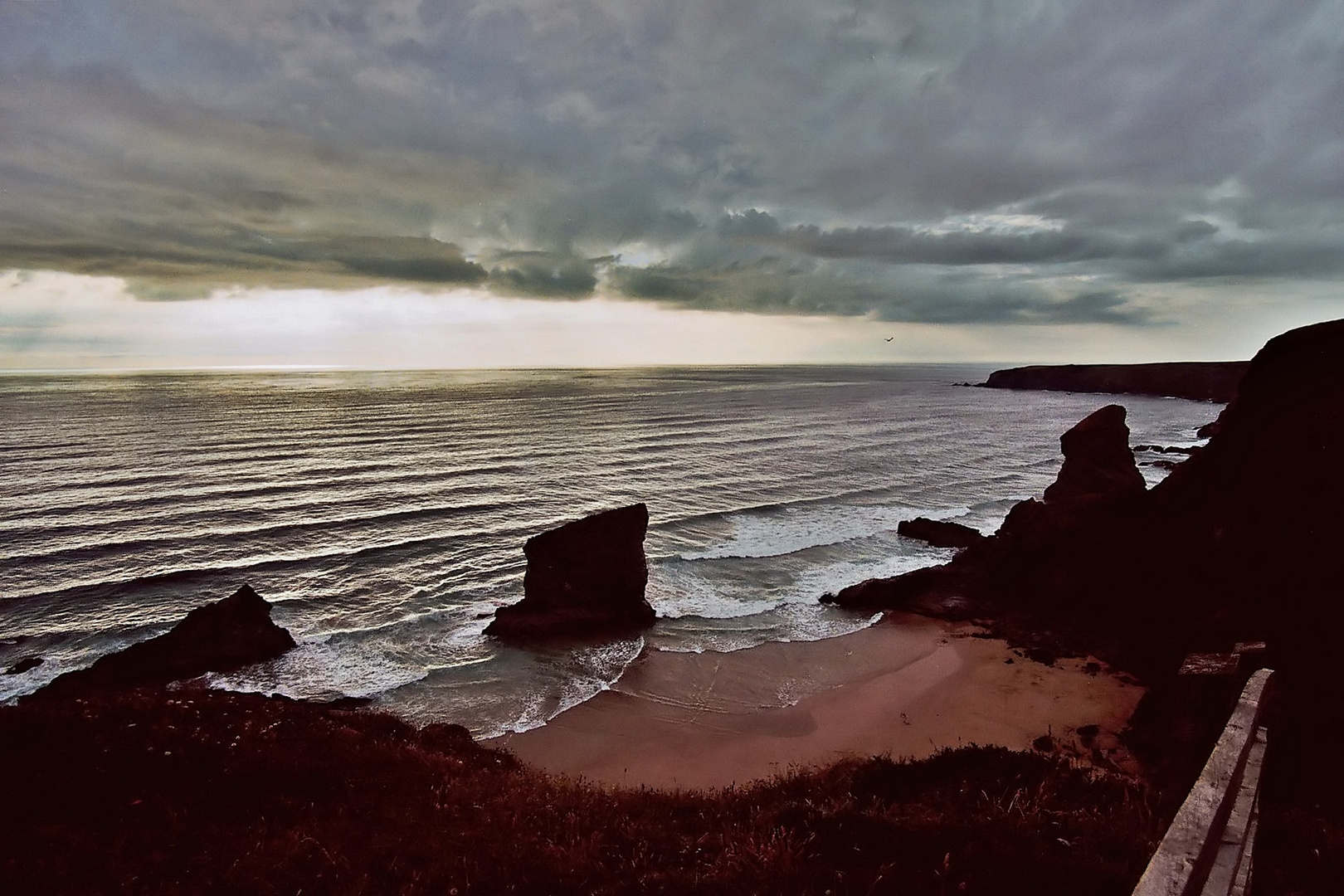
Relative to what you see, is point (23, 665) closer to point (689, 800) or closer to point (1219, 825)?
point (689, 800)

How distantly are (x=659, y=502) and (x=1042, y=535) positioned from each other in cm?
2403

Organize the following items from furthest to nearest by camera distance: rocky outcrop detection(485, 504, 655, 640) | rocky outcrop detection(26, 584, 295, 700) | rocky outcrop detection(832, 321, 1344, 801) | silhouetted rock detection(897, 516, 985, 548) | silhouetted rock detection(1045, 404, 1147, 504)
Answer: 1. silhouetted rock detection(1045, 404, 1147, 504)
2. silhouetted rock detection(897, 516, 985, 548)
3. rocky outcrop detection(485, 504, 655, 640)
4. rocky outcrop detection(26, 584, 295, 700)
5. rocky outcrop detection(832, 321, 1344, 801)

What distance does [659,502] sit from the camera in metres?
44.0

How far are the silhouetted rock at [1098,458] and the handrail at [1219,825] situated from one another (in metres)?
36.7

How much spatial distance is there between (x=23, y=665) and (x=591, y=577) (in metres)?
18.6

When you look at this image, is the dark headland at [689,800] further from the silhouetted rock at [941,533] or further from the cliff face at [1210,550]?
the silhouetted rock at [941,533]

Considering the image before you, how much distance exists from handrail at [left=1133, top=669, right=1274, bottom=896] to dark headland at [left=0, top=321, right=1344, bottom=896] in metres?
2.87

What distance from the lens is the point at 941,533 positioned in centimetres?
3584

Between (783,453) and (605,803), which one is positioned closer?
(605,803)

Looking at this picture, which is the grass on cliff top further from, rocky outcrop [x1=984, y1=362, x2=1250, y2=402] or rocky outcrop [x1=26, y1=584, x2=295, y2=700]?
rocky outcrop [x1=984, y1=362, x2=1250, y2=402]

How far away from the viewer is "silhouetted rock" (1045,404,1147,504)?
36219mm

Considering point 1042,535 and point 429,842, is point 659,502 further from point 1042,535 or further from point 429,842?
point 429,842

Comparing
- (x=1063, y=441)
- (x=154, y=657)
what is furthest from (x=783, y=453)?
(x=154, y=657)

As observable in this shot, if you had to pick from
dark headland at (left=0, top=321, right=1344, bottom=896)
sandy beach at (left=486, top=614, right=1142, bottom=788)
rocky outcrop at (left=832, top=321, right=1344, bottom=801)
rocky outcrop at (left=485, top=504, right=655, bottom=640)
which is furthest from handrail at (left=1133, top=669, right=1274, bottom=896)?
rocky outcrop at (left=485, top=504, right=655, bottom=640)
